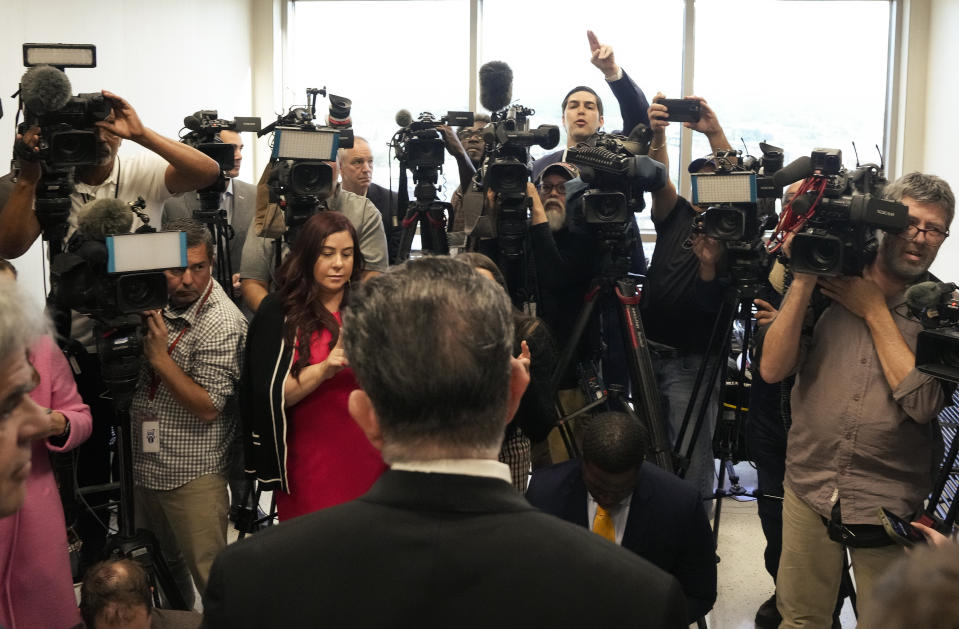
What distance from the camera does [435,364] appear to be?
977mm

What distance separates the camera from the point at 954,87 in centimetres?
606

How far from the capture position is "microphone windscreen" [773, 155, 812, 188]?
7.97ft

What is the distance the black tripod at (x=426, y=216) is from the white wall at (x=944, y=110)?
3646mm

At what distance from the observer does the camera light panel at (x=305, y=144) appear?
2.91 metres

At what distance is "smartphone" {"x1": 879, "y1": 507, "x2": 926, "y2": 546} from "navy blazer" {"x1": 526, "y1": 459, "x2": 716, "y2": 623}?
44 cm

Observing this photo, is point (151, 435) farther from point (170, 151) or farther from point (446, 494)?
point (446, 494)

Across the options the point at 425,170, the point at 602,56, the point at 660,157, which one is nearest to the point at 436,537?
the point at 425,170

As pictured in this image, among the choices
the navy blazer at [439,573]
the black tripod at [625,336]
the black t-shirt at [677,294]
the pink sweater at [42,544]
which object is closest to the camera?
the navy blazer at [439,573]

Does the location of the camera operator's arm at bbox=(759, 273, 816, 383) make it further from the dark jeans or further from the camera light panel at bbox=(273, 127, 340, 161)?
the camera light panel at bbox=(273, 127, 340, 161)

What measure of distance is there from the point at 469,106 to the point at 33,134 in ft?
14.6

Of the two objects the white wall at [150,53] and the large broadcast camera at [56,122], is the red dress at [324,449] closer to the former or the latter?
the large broadcast camera at [56,122]

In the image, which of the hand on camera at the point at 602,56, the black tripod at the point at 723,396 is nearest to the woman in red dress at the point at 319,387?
the black tripod at the point at 723,396

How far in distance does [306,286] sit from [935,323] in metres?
1.48

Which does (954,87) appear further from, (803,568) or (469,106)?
(803,568)
